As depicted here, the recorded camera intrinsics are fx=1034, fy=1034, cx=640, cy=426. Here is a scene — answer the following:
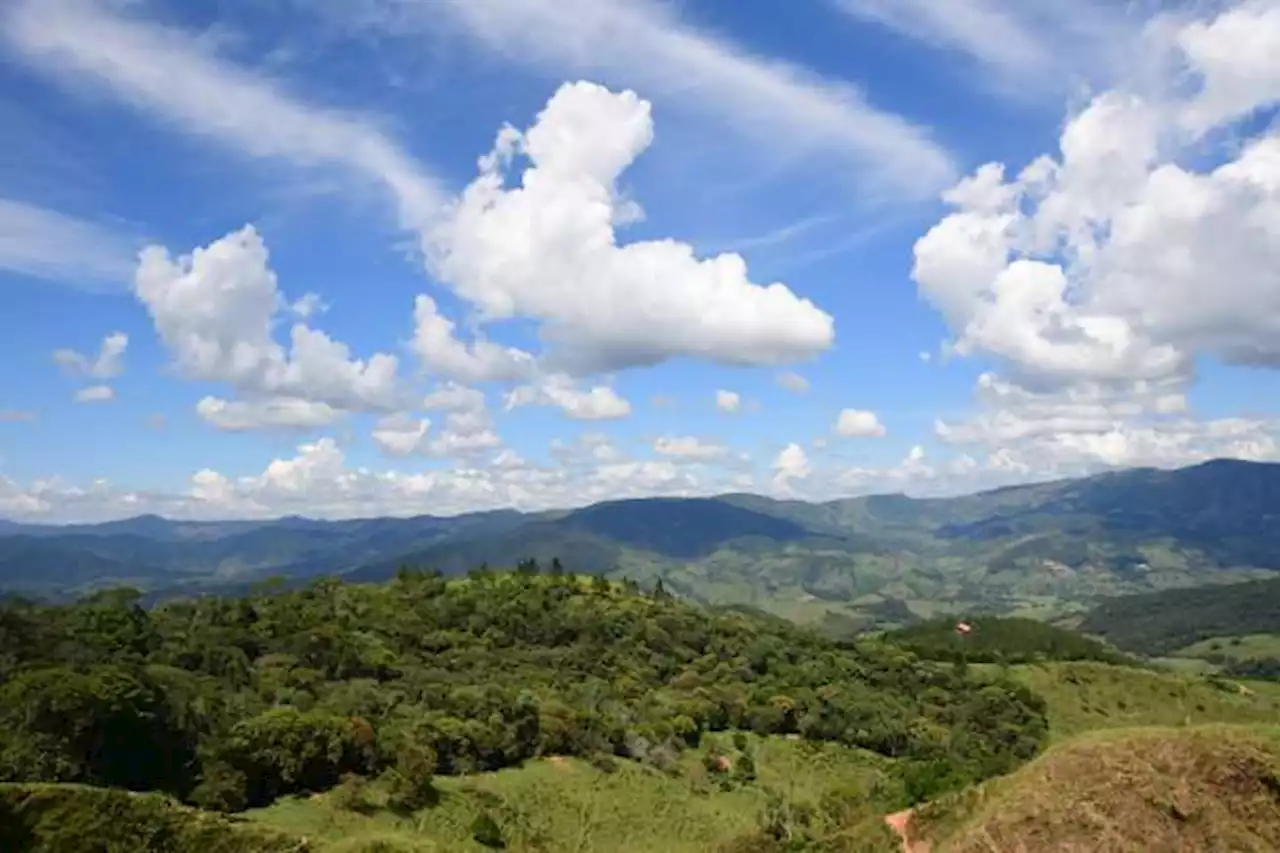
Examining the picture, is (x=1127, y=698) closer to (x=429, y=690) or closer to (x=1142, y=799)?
(x=429, y=690)

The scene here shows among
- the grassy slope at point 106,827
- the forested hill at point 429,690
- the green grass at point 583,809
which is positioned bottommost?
the green grass at point 583,809

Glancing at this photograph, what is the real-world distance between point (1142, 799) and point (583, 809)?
64.0m

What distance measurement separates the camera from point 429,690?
108m

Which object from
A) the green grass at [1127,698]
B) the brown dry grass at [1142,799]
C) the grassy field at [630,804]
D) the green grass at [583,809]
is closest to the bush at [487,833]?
the grassy field at [630,804]

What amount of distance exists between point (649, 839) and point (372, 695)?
118 ft

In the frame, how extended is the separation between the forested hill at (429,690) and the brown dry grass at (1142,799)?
35.3 m

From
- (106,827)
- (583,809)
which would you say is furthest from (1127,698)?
(106,827)

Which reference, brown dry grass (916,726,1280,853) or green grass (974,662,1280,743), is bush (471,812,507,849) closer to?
brown dry grass (916,726,1280,853)

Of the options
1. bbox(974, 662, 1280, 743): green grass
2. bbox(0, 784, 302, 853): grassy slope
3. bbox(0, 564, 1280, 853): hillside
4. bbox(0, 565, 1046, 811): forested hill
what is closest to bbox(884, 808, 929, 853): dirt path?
bbox(0, 564, 1280, 853): hillside

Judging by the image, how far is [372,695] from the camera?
10169 cm

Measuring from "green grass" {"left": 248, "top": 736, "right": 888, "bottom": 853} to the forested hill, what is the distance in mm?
2850

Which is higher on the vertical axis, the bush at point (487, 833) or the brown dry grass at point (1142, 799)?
the brown dry grass at point (1142, 799)

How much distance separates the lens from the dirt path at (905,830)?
28.1 meters

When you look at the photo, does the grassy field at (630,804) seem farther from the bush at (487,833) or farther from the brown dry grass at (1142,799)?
the bush at (487,833)
